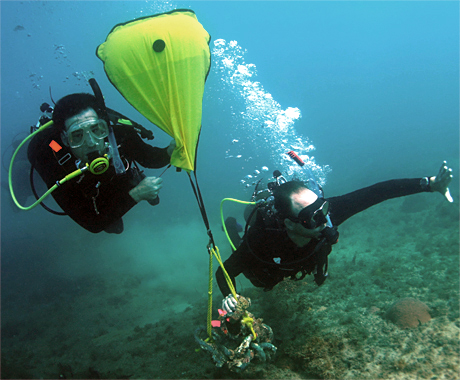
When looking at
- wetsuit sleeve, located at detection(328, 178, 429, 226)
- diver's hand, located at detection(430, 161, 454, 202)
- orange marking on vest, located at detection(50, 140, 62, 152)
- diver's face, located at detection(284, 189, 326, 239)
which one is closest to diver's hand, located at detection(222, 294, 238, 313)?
diver's face, located at detection(284, 189, 326, 239)

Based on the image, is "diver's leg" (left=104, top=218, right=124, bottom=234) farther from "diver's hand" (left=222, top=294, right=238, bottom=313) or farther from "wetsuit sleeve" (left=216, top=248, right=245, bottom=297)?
"diver's hand" (left=222, top=294, right=238, bottom=313)

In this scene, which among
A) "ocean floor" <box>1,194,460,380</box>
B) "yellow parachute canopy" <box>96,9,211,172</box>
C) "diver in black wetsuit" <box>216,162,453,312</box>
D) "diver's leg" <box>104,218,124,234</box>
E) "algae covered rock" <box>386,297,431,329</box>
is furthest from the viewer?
"diver's leg" <box>104,218,124,234</box>

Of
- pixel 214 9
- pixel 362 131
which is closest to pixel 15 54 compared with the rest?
pixel 214 9

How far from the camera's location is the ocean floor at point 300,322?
121 inches

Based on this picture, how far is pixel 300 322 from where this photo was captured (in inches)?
170

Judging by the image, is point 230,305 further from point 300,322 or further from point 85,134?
point 85,134

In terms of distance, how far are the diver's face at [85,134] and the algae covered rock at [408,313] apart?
4870 mm

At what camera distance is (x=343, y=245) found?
12703 mm

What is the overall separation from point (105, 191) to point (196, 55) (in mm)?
1910

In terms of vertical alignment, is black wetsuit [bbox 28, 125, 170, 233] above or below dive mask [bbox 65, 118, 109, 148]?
below

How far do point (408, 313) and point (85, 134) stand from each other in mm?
5283

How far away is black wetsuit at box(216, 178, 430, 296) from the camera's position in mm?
3104

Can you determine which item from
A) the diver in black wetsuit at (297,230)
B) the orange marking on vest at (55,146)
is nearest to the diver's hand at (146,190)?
the orange marking on vest at (55,146)

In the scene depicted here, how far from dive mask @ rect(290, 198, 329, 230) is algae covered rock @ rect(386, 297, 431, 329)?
228cm
